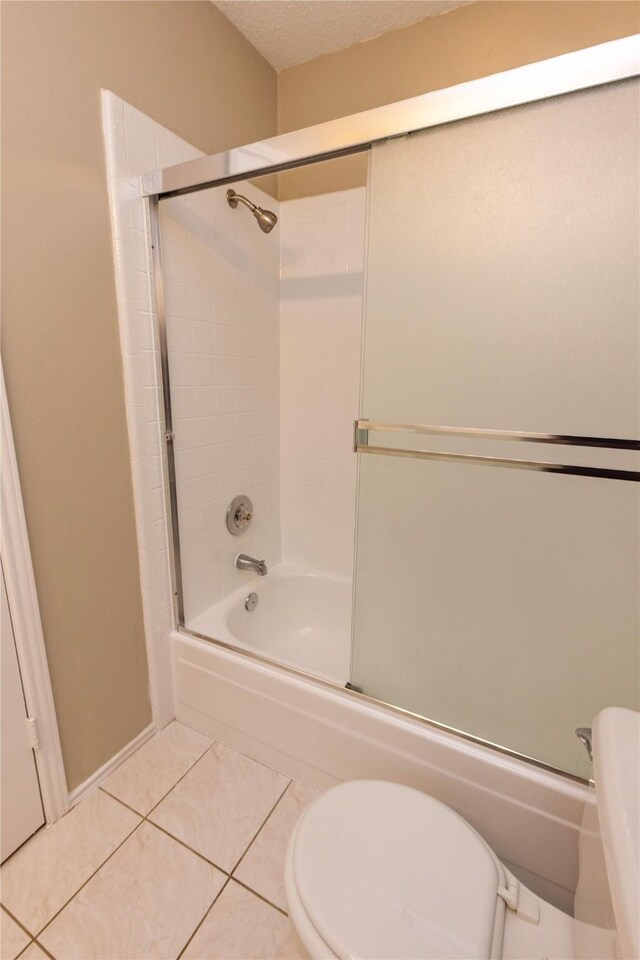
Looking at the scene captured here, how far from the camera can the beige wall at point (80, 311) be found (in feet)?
3.21

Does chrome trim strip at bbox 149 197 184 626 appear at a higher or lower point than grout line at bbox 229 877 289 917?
higher

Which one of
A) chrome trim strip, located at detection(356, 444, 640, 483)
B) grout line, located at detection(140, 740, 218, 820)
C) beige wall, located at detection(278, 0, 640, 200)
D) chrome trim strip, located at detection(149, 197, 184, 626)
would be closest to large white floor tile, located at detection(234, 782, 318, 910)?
grout line, located at detection(140, 740, 218, 820)

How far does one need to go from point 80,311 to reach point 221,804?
57.9 inches

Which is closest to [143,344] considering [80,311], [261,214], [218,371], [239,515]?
[80,311]

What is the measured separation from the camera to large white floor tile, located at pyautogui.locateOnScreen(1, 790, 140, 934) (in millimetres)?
1041

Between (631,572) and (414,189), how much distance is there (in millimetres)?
989

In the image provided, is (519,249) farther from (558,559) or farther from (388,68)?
(388,68)

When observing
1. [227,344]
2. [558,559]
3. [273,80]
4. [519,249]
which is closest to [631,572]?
[558,559]

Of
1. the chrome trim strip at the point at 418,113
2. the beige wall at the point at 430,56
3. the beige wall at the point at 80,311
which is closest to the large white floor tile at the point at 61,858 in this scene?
the beige wall at the point at 80,311

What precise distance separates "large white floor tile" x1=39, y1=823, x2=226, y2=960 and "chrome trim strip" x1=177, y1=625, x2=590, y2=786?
510 mm

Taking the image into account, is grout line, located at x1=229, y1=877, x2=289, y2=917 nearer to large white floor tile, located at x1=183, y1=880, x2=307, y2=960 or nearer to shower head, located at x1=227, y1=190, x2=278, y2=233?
large white floor tile, located at x1=183, y1=880, x2=307, y2=960

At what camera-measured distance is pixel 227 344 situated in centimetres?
165

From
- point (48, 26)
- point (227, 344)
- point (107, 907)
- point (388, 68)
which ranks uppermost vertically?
point (388, 68)

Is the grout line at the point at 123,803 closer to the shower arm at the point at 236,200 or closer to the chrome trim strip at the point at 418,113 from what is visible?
the chrome trim strip at the point at 418,113
